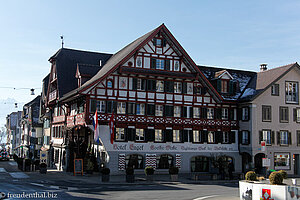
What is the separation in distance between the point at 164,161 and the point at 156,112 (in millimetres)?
5285

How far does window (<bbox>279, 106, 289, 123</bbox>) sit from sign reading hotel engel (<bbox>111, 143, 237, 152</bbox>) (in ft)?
21.2

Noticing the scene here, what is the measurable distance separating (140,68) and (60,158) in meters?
16.4

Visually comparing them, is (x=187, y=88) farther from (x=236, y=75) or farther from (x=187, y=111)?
(x=236, y=75)

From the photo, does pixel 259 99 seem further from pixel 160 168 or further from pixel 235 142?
pixel 160 168

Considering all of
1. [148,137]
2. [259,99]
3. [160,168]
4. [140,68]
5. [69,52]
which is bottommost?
[160,168]

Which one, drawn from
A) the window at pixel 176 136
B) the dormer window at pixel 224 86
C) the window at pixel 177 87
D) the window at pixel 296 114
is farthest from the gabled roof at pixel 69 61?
the window at pixel 296 114

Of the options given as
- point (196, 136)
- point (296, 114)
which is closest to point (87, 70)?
point (196, 136)

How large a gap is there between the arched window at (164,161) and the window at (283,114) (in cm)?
1386

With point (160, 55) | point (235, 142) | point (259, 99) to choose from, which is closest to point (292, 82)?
point (259, 99)

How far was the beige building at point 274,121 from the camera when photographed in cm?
4303

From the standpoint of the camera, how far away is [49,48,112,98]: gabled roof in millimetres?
47625

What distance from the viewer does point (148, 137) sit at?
39781 mm

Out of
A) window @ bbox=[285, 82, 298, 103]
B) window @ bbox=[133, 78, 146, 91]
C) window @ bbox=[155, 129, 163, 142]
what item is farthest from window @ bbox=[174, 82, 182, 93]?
window @ bbox=[285, 82, 298, 103]

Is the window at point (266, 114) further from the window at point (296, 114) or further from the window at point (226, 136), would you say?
the window at point (226, 136)
